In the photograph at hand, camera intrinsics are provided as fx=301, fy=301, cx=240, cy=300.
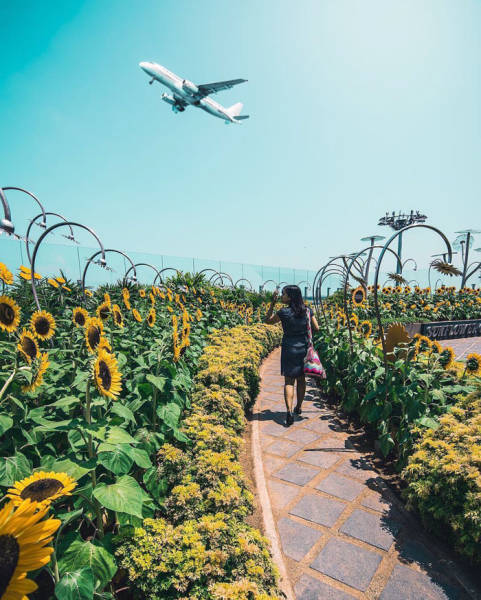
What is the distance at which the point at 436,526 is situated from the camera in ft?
6.64

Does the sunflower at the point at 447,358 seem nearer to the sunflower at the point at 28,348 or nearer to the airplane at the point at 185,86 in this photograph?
the sunflower at the point at 28,348

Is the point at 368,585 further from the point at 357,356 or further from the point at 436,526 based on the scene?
the point at 357,356

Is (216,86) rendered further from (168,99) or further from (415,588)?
(415,588)

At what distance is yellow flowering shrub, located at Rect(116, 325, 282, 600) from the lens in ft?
4.34

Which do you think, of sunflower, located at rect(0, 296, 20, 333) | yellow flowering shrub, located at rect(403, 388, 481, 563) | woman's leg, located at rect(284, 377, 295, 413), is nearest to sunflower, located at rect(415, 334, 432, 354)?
yellow flowering shrub, located at rect(403, 388, 481, 563)

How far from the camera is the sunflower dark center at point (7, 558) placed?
1.88ft

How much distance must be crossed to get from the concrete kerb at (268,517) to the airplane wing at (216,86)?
35549mm

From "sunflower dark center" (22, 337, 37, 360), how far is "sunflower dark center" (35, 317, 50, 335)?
1.77 feet

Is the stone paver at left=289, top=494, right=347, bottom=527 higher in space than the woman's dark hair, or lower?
lower

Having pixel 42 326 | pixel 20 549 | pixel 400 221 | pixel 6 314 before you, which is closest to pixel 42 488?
pixel 20 549

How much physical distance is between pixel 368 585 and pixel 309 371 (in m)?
2.36

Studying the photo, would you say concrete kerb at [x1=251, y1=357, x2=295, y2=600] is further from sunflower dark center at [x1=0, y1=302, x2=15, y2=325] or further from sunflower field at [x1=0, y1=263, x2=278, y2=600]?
sunflower dark center at [x1=0, y1=302, x2=15, y2=325]

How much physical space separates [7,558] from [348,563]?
6.86ft

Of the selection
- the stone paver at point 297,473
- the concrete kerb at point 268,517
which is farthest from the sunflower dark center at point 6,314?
the stone paver at point 297,473
